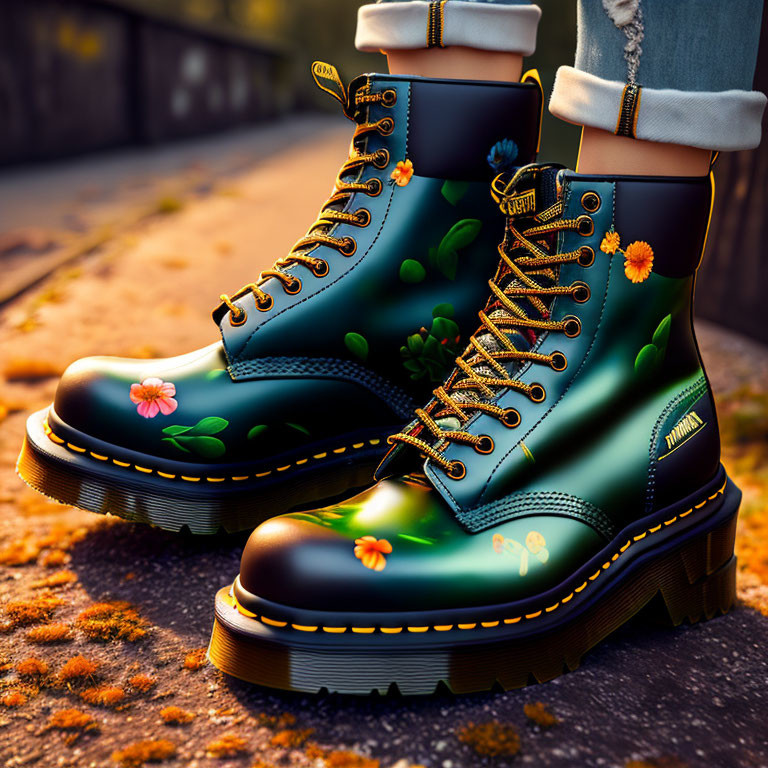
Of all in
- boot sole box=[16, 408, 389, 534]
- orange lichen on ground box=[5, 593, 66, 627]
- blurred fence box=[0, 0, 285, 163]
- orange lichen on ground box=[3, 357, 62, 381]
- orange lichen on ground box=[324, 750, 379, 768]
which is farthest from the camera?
blurred fence box=[0, 0, 285, 163]

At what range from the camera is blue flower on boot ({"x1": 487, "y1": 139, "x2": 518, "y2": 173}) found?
1.12 meters

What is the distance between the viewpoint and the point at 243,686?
824mm

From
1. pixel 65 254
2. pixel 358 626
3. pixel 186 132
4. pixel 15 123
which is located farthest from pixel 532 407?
pixel 186 132

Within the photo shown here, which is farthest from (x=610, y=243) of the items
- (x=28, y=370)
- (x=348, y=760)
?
(x=28, y=370)

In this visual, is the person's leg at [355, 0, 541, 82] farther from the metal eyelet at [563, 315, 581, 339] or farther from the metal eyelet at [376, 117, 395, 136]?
the metal eyelet at [563, 315, 581, 339]

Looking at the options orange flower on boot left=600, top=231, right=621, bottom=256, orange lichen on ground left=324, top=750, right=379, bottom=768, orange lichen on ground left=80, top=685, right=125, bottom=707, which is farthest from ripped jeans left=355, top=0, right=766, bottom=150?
orange lichen on ground left=80, top=685, right=125, bottom=707

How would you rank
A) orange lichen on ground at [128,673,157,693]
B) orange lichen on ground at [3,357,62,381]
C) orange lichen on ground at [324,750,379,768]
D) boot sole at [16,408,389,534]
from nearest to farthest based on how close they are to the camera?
orange lichen on ground at [324,750,379,768] < orange lichen on ground at [128,673,157,693] < boot sole at [16,408,389,534] < orange lichen on ground at [3,357,62,381]

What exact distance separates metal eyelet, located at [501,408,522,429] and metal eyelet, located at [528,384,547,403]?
27 mm

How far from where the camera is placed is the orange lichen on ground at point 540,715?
777 mm

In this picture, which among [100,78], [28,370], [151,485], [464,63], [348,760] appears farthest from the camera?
[100,78]

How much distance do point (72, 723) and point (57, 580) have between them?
0.97 feet

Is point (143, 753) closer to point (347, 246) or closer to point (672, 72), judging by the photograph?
point (347, 246)

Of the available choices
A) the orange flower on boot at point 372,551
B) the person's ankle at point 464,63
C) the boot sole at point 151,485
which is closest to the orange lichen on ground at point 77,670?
the boot sole at point 151,485

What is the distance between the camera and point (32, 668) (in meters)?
0.85
